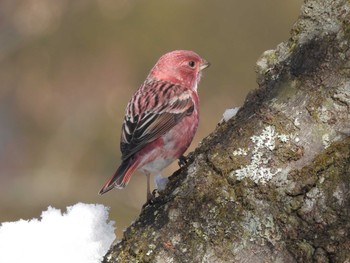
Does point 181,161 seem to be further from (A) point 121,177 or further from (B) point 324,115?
(B) point 324,115

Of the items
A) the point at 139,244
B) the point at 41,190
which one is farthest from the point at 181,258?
the point at 41,190

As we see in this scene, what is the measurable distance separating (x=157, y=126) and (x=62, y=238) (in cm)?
130

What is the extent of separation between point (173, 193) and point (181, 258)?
0.37 meters

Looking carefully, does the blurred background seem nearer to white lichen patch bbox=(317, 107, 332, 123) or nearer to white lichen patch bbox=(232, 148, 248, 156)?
white lichen patch bbox=(232, 148, 248, 156)

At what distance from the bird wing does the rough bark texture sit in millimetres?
1191

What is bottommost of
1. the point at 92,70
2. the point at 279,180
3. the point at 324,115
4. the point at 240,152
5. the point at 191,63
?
the point at 279,180

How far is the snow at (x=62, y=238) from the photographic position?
3570 mm

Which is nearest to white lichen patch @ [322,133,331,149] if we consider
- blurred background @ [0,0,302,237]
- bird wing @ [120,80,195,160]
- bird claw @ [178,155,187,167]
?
bird claw @ [178,155,187,167]

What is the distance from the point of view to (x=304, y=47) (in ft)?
11.0

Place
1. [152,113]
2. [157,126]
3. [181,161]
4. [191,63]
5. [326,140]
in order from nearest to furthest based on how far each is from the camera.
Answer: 1. [326,140]
2. [181,161]
3. [157,126]
4. [152,113]
5. [191,63]

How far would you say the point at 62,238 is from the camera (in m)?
3.62

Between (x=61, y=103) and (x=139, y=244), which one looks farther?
(x=61, y=103)

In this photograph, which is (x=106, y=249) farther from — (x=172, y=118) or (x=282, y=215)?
(x=172, y=118)

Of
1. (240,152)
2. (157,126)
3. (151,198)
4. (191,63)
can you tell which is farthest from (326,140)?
(191,63)
